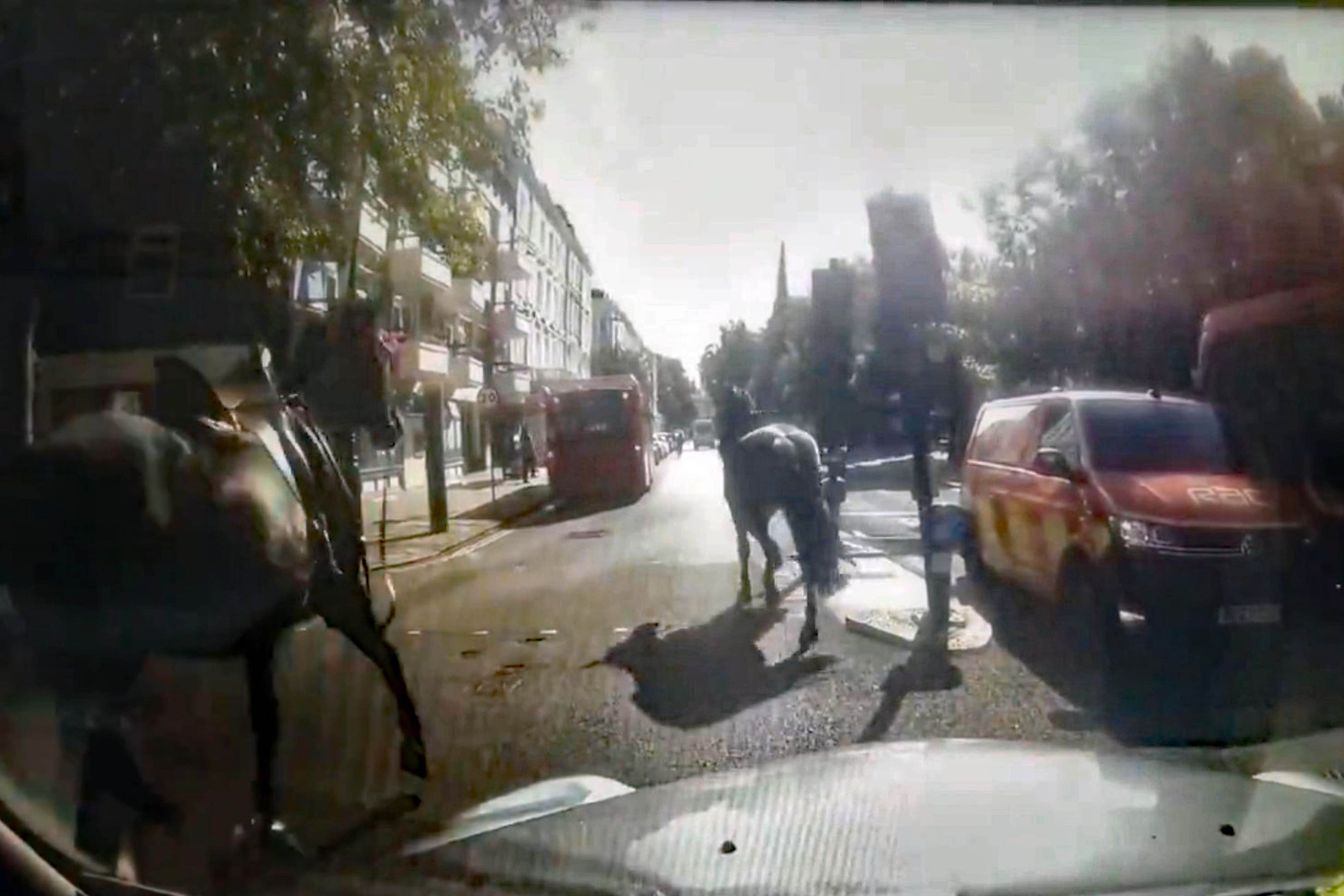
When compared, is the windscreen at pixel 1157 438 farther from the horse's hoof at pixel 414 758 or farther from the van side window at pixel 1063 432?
the horse's hoof at pixel 414 758

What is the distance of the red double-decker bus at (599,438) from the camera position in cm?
380

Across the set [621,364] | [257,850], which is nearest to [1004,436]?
[621,364]

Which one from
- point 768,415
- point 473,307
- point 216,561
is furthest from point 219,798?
point 768,415

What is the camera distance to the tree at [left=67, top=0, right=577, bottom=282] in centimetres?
293

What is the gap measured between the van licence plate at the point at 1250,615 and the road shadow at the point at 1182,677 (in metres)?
0.03

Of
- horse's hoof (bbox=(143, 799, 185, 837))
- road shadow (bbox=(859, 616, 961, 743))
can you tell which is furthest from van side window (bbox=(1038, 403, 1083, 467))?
horse's hoof (bbox=(143, 799, 185, 837))

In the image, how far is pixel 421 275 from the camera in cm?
340

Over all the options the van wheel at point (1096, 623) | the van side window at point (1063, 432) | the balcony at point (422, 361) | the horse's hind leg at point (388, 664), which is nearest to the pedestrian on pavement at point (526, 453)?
the balcony at point (422, 361)

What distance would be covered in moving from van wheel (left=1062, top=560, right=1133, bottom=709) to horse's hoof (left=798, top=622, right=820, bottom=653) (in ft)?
2.62

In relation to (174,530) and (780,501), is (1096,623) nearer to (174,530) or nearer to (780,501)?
(780,501)

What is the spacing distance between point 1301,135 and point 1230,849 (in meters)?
2.33

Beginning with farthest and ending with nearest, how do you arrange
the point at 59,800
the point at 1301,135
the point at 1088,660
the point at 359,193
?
the point at 1301,135 → the point at 1088,660 → the point at 359,193 → the point at 59,800

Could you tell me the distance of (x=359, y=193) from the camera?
3.18 metres

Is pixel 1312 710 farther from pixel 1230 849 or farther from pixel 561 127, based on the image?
pixel 561 127
